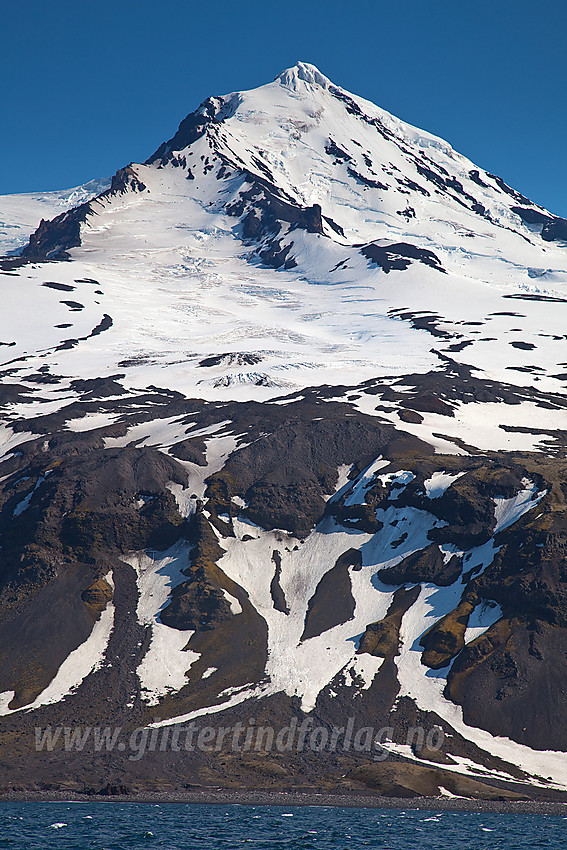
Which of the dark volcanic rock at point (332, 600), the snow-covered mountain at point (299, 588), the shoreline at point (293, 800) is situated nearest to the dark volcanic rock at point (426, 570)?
the snow-covered mountain at point (299, 588)

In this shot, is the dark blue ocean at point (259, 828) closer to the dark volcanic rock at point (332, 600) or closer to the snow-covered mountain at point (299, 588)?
the snow-covered mountain at point (299, 588)

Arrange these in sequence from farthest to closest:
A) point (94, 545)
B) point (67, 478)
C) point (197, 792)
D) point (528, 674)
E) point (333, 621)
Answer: point (67, 478) → point (94, 545) → point (333, 621) → point (528, 674) → point (197, 792)

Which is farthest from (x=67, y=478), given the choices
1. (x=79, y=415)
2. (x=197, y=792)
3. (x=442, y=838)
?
(x=442, y=838)

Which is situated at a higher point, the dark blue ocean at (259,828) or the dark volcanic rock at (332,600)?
the dark volcanic rock at (332,600)

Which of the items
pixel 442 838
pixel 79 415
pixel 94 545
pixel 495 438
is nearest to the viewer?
pixel 442 838

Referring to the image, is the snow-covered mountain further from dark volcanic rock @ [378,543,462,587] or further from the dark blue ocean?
the dark blue ocean

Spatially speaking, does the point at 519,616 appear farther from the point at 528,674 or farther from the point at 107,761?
the point at 107,761

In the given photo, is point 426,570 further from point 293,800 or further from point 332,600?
point 293,800

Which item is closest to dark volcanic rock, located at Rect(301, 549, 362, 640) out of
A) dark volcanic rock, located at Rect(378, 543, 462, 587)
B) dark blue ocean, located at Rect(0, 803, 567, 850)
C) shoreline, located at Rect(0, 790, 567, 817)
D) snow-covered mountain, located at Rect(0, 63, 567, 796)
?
snow-covered mountain, located at Rect(0, 63, 567, 796)
